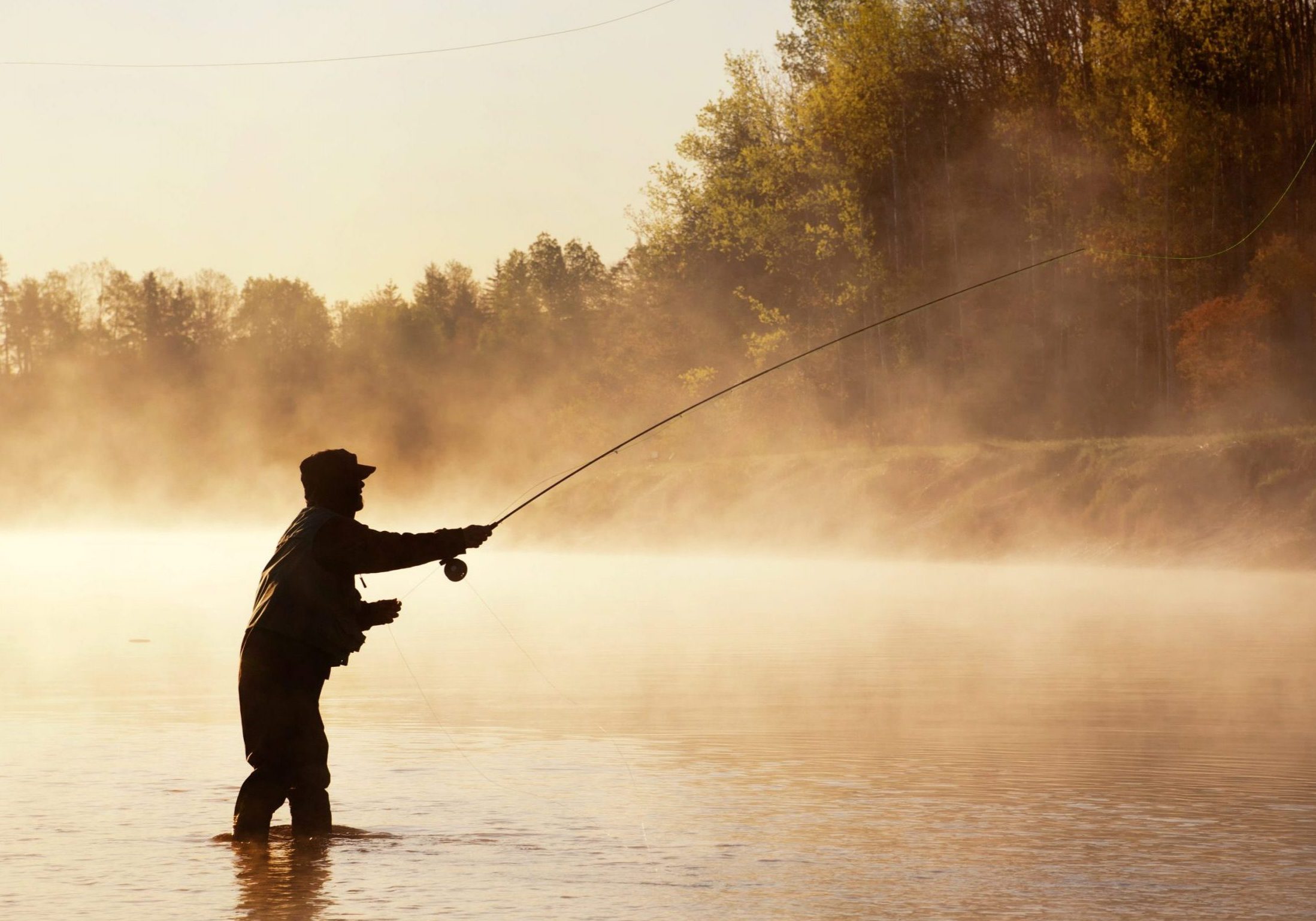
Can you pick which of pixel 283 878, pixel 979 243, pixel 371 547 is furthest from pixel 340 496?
pixel 979 243

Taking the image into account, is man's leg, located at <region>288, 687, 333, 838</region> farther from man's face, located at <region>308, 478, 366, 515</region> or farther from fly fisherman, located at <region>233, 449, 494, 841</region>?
man's face, located at <region>308, 478, 366, 515</region>

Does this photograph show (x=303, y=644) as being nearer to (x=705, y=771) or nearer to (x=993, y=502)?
(x=705, y=771)

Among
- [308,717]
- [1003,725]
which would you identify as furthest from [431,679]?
[308,717]

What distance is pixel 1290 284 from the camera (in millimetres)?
35875

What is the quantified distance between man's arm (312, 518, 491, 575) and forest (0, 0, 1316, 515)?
29.2m

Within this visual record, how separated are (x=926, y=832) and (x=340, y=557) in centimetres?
267

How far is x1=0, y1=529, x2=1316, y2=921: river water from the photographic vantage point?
279 inches

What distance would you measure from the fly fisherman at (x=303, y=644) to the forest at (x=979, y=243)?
29.3 meters

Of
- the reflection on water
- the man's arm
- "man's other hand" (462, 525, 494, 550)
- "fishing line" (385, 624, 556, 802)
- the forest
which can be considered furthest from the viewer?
the forest

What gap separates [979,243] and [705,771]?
36.9 m

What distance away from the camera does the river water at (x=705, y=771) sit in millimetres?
7094

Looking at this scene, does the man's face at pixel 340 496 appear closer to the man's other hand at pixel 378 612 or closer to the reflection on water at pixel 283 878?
the man's other hand at pixel 378 612

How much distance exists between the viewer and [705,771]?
32.7ft

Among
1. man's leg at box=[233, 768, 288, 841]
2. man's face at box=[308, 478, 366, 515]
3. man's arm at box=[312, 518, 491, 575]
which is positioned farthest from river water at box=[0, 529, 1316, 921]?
man's face at box=[308, 478, 366, 515]
